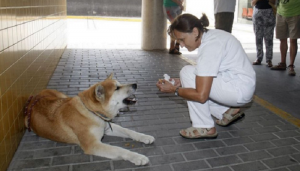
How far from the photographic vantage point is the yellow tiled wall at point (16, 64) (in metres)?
2.81

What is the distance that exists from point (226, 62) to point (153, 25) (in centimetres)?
693

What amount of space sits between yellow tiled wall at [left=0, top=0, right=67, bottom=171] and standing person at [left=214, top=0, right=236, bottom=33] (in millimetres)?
4336

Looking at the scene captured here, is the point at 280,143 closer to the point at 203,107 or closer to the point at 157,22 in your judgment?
the point at 203,107

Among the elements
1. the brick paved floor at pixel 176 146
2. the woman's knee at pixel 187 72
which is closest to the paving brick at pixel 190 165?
the brick paved floor at pixel 176 146

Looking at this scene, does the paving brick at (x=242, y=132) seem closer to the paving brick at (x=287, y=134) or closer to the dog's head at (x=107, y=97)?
the paving brick at (x=287, y=134)

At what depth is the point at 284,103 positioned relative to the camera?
16.6ft

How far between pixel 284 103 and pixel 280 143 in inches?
66.1

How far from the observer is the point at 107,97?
327 cm

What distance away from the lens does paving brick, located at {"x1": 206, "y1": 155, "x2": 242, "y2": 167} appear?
3.13 metres

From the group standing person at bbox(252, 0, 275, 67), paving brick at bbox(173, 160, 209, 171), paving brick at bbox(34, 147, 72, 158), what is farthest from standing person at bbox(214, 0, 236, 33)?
paving brick at bbox(34, 147, 72, 158)

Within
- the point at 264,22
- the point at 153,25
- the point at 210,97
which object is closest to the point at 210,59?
the point at 210,97

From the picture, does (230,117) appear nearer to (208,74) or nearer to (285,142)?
(285,142)

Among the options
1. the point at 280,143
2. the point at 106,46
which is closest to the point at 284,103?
the point at 280,143

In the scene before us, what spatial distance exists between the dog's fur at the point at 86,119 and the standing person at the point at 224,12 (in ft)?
15.2
